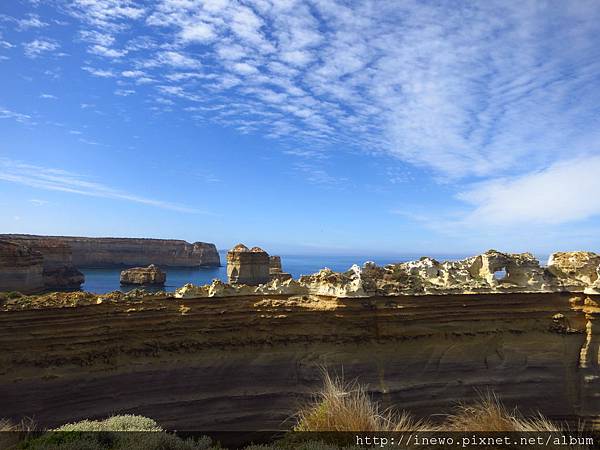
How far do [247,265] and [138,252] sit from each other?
65027mm

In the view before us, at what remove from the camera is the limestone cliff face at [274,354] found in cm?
1262

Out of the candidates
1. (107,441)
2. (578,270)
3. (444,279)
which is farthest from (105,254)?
(107,441)

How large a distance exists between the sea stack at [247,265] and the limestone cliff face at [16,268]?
66.3ft

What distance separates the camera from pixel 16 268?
135 feet

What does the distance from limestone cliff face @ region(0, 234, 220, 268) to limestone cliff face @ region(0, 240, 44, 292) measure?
185 feet

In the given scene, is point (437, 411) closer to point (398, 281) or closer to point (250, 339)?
point (398, 281)

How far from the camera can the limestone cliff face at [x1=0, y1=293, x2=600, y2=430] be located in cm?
1262

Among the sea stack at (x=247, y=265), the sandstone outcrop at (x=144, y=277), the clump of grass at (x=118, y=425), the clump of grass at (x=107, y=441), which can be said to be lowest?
the sandstone outcrop at (x=144, y=277)

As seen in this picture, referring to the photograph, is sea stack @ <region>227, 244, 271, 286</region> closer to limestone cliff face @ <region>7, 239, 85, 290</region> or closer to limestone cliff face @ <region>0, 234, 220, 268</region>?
limestone cliff face @ <region>7, 239, 85, 290</region>

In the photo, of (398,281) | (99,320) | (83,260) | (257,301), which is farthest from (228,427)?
(83,260)

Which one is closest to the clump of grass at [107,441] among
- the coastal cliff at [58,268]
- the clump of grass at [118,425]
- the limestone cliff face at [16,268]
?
the clump of grass at [118,425]

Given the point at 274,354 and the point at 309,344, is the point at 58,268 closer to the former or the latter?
the point at 274,354

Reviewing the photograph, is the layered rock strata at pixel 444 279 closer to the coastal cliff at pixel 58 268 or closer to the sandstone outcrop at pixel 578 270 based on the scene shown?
the sandstone outcrop at pixel 578 270

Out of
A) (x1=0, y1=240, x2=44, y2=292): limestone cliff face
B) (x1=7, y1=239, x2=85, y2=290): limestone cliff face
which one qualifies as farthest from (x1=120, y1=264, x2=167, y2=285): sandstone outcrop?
(x1=0, y1=240, x2=44, y2=292): limestone cliff face
